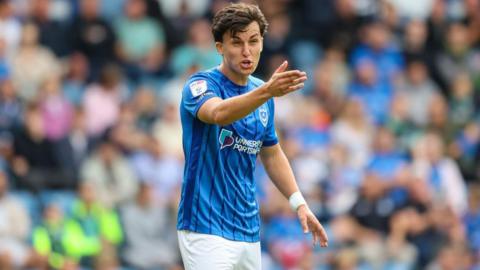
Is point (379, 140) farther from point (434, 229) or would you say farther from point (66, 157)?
point (66, 157)

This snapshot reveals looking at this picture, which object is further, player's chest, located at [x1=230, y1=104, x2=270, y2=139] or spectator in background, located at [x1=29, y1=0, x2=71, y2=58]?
spectator in background, located at [x1=29, y1=0, x2=71, y2=58]

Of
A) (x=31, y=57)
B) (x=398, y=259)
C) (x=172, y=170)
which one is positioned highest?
(x=31, y=57)

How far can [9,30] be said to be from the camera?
640 inches

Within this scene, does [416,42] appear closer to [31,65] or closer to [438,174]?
[438,174]

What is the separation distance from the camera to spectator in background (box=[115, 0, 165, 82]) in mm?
17234

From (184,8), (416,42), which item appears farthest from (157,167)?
(416,42)

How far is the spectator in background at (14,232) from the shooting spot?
44.4 feet

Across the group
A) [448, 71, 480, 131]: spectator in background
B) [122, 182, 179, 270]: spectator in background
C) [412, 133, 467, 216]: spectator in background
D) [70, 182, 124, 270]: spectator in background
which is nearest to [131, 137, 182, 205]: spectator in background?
[122, 182, 179, 270]: spectator in background

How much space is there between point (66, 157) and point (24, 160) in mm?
592

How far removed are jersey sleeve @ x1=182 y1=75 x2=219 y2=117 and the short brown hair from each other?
0.30 m

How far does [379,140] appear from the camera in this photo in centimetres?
1675

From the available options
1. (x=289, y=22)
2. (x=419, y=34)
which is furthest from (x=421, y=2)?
(x=289, y=22)

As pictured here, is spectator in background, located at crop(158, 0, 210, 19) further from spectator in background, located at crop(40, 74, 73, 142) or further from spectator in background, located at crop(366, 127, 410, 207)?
spectator in background, located at crop(366, 127, 410, 207)

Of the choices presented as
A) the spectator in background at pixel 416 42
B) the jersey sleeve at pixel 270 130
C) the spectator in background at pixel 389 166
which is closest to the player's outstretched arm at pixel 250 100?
the jersey sleeve at pixel 270 130
